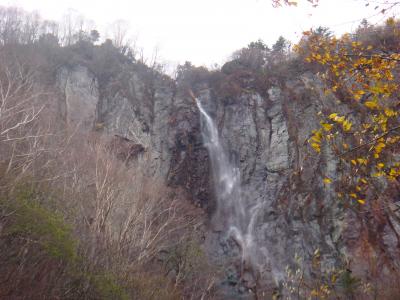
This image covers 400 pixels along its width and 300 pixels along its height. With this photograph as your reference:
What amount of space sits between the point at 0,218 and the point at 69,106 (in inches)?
804

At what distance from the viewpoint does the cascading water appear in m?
20.7

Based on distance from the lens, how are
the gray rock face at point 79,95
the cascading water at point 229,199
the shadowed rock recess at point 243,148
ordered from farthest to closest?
the gray rock face at point 79,95, the cascading water at point 229,199, the shadowed rock recess at point 243,148

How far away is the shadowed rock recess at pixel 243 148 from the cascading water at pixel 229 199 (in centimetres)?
14

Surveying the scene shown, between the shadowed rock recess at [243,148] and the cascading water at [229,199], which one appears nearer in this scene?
the shadowed rock recess at [243,148]

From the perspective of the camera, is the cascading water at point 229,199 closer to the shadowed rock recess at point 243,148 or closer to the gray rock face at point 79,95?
the shadowed rock recess at point 243,148

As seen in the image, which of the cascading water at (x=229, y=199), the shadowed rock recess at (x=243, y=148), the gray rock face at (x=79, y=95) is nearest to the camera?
the shadowed rock recess at (x=243, y=148)

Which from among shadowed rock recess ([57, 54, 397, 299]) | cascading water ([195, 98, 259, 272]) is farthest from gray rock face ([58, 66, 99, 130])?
cascading water ([195, 98, 259, 272])

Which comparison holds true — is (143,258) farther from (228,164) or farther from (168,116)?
(168,116)

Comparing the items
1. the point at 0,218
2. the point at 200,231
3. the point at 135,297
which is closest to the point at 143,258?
the point at 135,297

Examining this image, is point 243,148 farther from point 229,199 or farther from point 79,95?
point 79,95

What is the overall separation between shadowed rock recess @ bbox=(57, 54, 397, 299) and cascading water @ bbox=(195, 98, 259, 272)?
137 mm

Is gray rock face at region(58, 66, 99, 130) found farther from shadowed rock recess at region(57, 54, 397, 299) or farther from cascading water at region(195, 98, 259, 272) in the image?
cascading water at region(195, 98, 259, 272)

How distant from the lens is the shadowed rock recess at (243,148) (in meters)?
19.1

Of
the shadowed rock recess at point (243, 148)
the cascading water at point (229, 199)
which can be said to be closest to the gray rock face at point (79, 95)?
the shadowed rock recess at point (243, 148)
